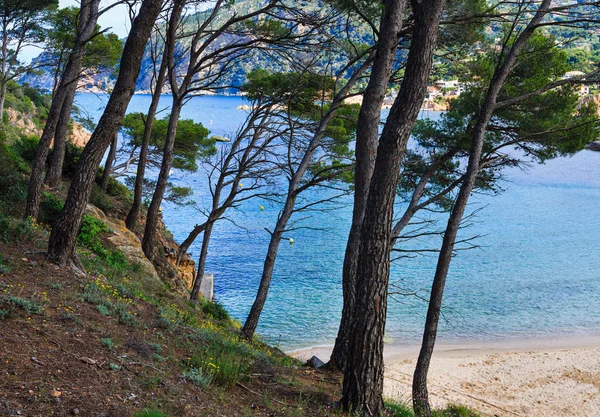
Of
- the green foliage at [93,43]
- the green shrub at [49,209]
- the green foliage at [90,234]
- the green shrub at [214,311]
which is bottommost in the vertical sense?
the green shrub at [214,311]

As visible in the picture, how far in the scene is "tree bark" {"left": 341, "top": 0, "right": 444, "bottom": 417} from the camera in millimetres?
4719

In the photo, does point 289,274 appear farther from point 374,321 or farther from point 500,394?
point 374,321

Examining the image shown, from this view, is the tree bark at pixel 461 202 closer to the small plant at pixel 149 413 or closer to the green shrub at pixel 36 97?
the small plant at pixel 149 413

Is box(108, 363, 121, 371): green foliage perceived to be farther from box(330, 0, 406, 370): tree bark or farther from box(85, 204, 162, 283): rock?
box(85, 204, 162, 283): rock

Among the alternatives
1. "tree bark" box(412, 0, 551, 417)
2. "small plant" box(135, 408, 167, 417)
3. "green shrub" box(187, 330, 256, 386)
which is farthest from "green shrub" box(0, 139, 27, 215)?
"tree bark" box(412, 0, 551, 417)

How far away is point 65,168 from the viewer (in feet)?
46.7

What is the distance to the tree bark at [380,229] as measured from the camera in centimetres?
472

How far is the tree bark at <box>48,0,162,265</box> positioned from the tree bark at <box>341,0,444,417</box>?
328 centimetres

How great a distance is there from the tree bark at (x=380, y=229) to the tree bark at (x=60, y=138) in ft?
26.6

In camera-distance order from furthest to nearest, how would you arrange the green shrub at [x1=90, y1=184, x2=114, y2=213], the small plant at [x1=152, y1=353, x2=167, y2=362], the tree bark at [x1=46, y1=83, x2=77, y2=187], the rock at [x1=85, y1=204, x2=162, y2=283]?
the green shrub at [x1=90, y1=184, x2=114, y2=213] < the tree bark at [x1=46, y1=83, x2=77, y2=187] < the rock at [x1=85, y1=204, x2=162, y2=283] < the small plant at [x1=152, y1=353, x2=167, y2=362]

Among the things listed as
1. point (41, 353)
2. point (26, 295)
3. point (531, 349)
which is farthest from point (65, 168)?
point (531, 349)

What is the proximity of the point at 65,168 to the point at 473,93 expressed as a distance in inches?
405

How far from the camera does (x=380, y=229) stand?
484 cm

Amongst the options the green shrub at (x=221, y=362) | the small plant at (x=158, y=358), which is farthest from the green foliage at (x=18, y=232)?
the small plant at (x=158, y=358)
